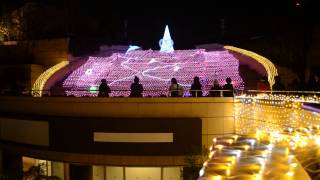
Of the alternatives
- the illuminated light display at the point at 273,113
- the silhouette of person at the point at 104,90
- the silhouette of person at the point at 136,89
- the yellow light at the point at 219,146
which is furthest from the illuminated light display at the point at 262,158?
the silhouette of person at the point at 104,90

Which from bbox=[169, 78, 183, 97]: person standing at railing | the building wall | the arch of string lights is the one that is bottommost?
the building wall

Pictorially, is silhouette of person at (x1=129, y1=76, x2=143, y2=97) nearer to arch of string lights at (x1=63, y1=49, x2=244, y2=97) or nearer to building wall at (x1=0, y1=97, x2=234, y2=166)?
building wall at (x1=0, y1=97, x2=234, y2=166)

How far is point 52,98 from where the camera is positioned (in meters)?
16.8

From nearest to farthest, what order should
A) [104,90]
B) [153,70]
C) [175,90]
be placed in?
1. [175,90]
2. [104,90]
3. [153,70]

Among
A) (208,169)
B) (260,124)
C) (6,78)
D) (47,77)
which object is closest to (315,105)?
(260,124)

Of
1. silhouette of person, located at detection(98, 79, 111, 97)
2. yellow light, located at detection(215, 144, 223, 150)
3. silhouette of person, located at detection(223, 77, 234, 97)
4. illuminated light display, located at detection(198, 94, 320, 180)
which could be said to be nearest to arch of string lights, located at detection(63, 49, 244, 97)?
silhouette of person, located at detection(98, 79, 111, 97)

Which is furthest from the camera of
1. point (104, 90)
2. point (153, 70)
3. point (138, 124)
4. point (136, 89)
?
point (153, 70)

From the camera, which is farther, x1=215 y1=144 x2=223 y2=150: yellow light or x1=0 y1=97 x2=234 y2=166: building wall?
x1=0 y1=97 x2=234 y2=166: building wall

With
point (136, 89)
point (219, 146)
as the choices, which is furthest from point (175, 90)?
point (219, 146)

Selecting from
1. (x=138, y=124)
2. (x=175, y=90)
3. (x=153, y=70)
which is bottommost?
(x=138, y=124)

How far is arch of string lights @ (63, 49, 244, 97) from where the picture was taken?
1883 centimetres

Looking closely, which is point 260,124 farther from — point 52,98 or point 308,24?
point 308,24

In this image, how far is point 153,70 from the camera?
1927 cm

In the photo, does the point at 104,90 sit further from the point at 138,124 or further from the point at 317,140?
the point at 317,140
